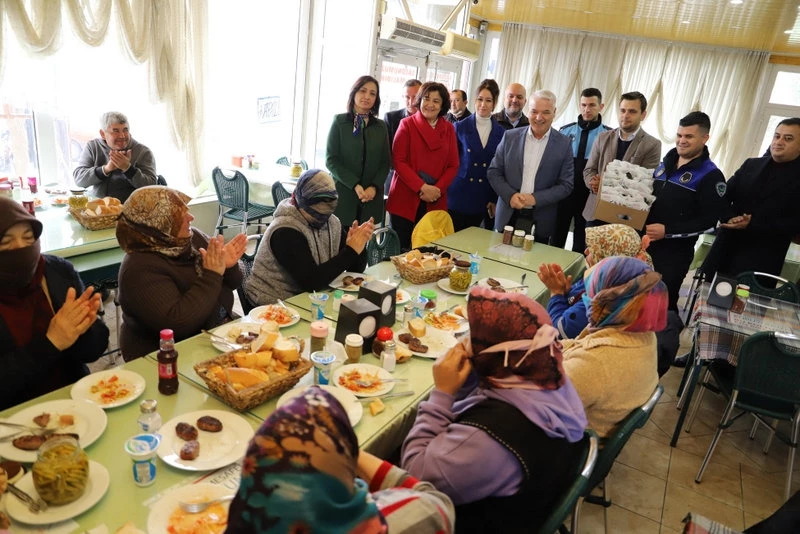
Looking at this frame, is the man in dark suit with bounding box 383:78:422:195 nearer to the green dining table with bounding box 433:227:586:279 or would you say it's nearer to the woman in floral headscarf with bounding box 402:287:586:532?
the green dining table with bounding box 433:227:586:279

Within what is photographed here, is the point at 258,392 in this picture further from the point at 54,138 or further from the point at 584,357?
the point at 54,138

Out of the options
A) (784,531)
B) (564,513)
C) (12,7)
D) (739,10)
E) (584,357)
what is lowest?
(784,531)

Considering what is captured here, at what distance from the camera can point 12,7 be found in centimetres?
349

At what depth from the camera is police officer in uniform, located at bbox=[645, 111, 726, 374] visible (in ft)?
11.2

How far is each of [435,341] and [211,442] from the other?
3.26 ft

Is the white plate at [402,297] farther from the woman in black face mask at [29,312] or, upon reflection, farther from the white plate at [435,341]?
the woman in black face mask at [29,312]

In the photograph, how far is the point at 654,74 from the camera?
758cm

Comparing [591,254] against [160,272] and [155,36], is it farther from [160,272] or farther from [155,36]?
[155,36]

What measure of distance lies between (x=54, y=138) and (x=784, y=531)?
5286mm

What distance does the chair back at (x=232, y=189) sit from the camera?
476cm

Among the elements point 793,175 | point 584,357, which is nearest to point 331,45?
point 793,175

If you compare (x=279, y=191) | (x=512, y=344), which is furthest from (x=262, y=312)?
(x=279, y=191)

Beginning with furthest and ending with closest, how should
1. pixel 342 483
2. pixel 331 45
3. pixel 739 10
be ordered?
1. pixel 331 45
2. pixel 739 10
3. pixel 342 483

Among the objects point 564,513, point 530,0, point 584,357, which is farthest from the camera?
point 530,0
